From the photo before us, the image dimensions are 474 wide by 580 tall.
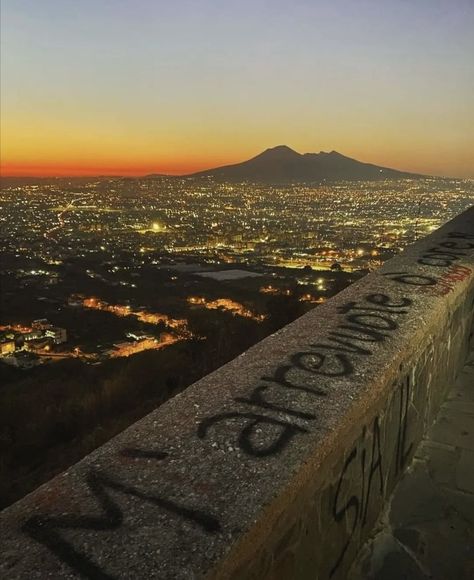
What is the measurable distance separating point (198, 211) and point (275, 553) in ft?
248

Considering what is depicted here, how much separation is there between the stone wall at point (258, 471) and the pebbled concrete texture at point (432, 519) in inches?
3.7

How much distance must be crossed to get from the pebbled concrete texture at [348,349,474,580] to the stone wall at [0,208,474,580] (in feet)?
0.31

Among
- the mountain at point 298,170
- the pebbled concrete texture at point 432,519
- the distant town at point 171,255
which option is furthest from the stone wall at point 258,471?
the mountain at point 298,170

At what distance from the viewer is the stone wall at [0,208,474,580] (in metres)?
1.12

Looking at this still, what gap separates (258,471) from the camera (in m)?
1.37

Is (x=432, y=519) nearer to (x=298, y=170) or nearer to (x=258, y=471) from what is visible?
(x=258, y=471)

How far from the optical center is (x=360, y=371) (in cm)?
194

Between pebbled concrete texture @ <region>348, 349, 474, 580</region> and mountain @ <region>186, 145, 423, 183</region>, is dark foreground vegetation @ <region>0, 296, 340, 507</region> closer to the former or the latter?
pebbled concrete texture @ <region>348, 349, 474, 580</region>

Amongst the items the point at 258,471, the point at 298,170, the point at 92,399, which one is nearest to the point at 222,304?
the point at 92,399

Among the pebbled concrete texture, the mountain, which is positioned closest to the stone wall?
the pebbled concrete texture

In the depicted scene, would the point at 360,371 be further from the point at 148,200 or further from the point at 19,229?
the point at 148,200

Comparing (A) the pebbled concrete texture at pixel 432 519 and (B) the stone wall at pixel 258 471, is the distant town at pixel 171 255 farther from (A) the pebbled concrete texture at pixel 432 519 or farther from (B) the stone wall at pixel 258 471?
(B) the stone wall at pixel 258 471

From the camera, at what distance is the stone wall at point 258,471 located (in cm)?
112

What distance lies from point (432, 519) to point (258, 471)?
1.31 meters
